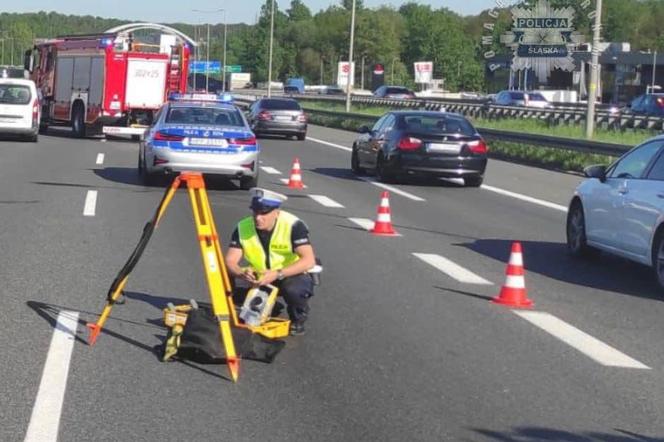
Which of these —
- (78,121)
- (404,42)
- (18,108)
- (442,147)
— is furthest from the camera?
(404,42)

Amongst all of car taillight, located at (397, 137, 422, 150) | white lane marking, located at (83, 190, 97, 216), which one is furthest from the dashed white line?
white lane marking, located at (83, 190, 97, 216)

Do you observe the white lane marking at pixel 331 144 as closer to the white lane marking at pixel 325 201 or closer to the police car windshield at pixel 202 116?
the police car windshield at pixel 202 116

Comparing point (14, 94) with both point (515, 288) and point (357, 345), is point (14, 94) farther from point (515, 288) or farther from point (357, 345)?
point (357, 345)

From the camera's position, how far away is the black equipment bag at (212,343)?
748 centimetres

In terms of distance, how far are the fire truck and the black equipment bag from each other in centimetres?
2740

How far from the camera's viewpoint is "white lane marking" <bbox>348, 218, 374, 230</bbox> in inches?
613

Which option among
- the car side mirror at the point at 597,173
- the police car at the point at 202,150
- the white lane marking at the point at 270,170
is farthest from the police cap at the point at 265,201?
the white lane marking at the point at 270,170

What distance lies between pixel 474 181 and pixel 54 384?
668 inches

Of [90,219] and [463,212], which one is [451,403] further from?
[463,212]

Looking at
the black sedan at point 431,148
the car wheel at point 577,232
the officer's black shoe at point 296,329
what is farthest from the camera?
the black sedan at point 431,148

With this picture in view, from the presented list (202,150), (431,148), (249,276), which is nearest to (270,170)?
(431,148)

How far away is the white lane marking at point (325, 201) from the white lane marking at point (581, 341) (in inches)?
345

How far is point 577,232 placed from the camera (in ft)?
43.9

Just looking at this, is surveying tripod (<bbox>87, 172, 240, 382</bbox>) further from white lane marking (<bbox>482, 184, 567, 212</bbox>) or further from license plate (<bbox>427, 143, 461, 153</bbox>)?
license plate (<bbox>427, 143, 461, 153</bbox>)
